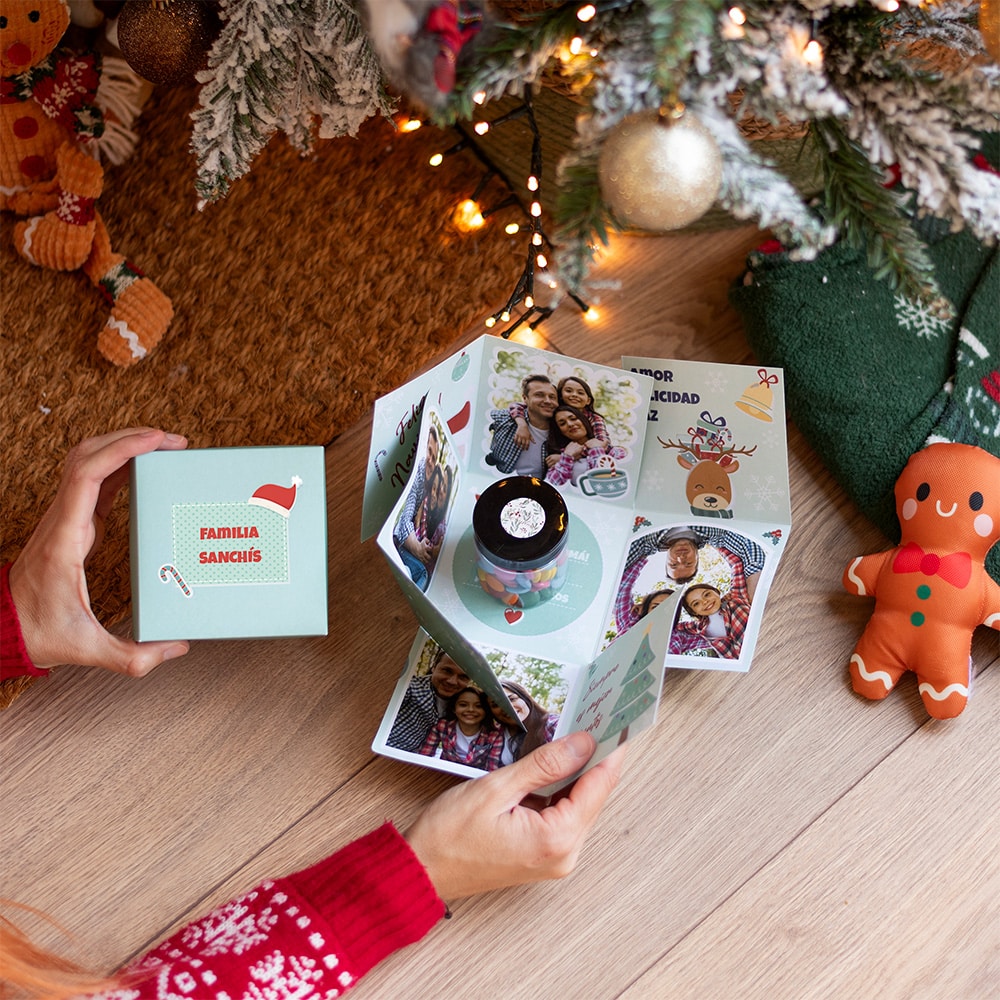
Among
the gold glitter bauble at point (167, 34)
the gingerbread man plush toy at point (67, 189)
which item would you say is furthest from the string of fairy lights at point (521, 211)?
the gingerbread man plush toy at point (67, 189)

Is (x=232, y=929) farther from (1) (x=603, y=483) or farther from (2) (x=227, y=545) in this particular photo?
(1) (x=603, y=483)

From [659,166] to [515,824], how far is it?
1.71 feet

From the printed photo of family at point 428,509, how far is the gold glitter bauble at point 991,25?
0.49 m

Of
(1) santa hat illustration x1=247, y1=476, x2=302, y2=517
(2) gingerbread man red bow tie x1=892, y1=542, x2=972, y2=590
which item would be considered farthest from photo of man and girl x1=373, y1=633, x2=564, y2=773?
(2) gingerbread man red bow tie x1=892, y1=542, x2=972, y2=590

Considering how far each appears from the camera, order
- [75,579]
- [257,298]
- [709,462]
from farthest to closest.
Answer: [257,298], [709,462], [75,579]

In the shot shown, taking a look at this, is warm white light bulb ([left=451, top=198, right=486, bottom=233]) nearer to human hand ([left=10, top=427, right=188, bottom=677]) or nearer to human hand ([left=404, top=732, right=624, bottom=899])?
human hand ([left=10, top=427, right=188, bottom=677])

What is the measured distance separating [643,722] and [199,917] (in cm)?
45

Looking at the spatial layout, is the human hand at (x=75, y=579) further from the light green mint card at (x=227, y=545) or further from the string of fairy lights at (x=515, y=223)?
the string of fairy lights at (x=515, y=223)

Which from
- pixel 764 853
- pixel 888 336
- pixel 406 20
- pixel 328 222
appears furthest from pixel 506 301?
pixel 764 853

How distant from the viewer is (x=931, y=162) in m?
0.59

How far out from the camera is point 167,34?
2.72ft

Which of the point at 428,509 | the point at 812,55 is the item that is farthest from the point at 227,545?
the point at 812,55

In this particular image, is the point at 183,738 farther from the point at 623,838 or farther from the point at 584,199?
the point at 584,199

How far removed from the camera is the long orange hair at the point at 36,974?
70 cm
